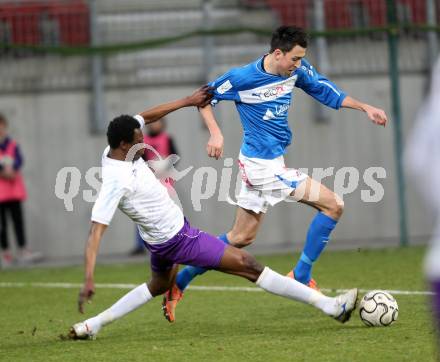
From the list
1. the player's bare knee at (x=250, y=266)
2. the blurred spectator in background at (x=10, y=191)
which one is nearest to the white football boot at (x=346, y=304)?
the player's bare knee at (x=250, y=266)

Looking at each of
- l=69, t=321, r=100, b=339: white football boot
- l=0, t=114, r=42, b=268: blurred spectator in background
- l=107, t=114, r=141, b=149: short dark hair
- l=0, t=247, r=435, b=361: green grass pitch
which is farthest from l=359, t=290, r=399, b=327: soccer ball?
l=0, t=114, r=42, b=268: blurred spectator in background

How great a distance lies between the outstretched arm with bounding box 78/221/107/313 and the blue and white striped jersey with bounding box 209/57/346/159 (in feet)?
7.24

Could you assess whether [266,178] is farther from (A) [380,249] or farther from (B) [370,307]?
(A) [380,249]

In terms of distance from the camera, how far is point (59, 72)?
1520cm

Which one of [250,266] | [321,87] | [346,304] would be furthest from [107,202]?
[321,87]

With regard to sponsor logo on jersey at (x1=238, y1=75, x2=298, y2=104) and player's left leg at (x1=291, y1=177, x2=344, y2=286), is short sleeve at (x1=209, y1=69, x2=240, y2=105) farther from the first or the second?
player's left leg at (x1=291, y1=177, x2=344, y2=286)

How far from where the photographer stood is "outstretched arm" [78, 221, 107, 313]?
639 centimetres

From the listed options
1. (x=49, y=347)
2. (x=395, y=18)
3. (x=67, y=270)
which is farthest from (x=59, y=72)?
(x=49, y=347)

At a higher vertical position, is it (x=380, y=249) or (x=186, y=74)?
(x=186, y=74)

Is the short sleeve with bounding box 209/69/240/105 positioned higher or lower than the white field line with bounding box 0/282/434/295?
higher

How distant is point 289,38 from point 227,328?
2.31 metres

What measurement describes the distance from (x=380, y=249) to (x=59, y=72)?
208 inches

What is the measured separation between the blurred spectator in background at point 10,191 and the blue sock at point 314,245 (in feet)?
21.2

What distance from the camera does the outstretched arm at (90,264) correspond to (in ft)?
21.0
